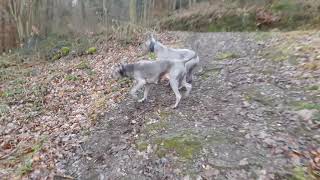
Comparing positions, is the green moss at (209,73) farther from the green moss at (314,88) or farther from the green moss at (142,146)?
the green moss at (142,146)

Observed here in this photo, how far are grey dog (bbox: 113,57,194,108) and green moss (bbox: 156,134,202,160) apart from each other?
1.27 meters

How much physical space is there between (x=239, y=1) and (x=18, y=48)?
1157cm

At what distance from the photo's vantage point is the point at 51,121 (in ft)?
23.9

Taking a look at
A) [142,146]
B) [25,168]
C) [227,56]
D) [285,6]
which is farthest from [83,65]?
[285,6]

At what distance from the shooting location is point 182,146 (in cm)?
506

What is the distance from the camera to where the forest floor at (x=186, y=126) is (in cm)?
469

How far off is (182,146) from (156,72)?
6.23 ft

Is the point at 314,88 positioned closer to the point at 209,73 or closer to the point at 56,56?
the point at 209,73

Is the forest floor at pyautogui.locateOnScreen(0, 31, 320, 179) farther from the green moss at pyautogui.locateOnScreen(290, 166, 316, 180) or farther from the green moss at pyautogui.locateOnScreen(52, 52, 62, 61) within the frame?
the green moss at pyautogui.locateOnScreen(52, 52, 62, 61)

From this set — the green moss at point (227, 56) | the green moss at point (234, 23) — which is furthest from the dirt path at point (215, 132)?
the green moss at point (234, 23)

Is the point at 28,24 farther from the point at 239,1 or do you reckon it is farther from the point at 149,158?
the point at 149,158

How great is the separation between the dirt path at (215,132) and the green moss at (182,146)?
0.05ft

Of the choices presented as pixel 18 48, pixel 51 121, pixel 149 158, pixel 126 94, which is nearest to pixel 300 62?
pixel 126 94

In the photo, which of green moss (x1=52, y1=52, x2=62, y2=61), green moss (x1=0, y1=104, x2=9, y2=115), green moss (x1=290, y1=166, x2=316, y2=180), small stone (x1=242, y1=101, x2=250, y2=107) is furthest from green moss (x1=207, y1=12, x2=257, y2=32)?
green moss (x1=290, y1=166, x2=316, y2=180)
